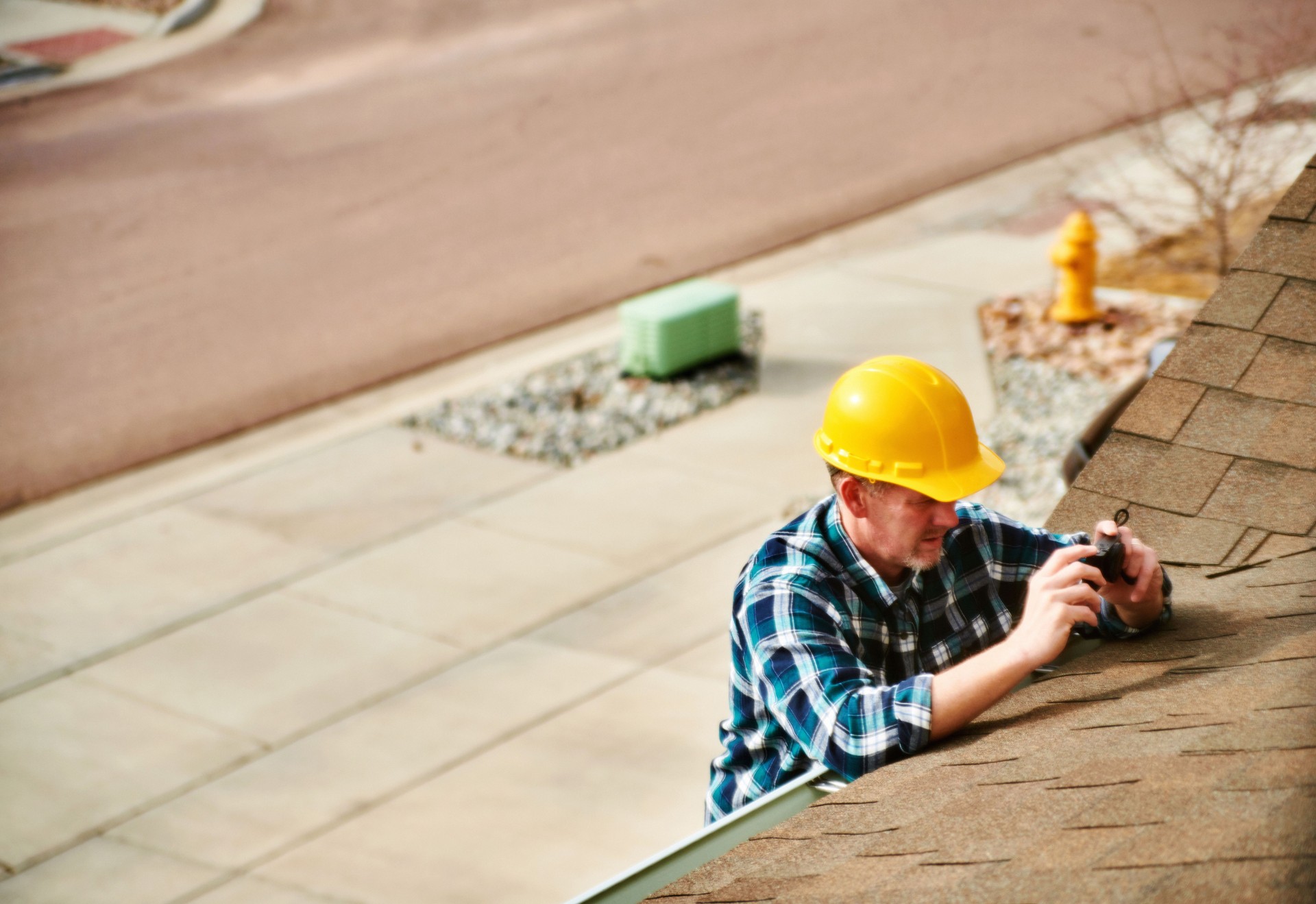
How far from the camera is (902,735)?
2953mm

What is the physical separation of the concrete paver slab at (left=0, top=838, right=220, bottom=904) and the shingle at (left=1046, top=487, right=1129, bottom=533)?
3.54m

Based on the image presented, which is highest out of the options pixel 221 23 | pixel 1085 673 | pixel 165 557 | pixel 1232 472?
pixel 221 23

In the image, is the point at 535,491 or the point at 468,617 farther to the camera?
the point at 535,491

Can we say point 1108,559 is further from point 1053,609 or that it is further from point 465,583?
point 465,583

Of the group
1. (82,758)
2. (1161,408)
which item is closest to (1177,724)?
(1161,408)

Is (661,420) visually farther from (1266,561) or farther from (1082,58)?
(1082,58)

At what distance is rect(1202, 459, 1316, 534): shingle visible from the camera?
354 cm

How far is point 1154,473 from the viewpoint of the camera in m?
3.82

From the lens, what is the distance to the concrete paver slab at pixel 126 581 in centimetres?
732

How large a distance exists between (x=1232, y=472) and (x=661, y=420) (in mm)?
5928

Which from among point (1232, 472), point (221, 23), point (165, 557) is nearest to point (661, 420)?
point (165, 557)

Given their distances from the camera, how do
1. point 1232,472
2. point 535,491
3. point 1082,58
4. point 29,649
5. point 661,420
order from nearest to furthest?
point 1232,472 < point 29,649 < point 535,491 < point 661,420 < point 1082,58

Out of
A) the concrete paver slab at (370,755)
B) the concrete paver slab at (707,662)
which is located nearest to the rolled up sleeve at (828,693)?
the concrete paver slab at (370,755)

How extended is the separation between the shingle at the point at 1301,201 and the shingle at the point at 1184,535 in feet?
3.02
